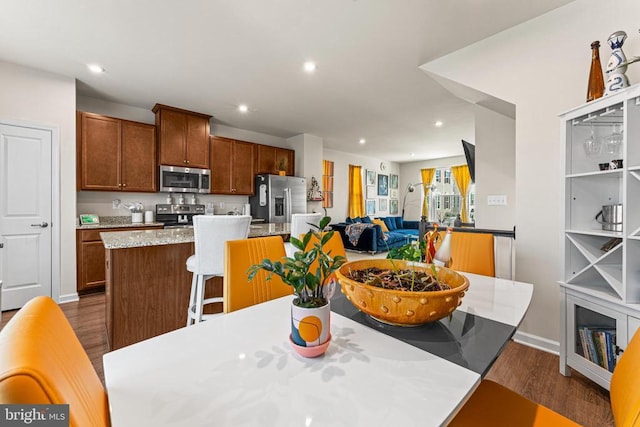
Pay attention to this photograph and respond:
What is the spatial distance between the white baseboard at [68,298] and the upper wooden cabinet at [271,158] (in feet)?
10.3

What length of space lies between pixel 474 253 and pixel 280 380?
1598 millimetres

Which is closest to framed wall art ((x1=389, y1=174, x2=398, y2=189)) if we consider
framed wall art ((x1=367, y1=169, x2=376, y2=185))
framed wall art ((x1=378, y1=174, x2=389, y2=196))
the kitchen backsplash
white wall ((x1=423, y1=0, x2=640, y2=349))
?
framed wall art ((x1=378, y1=174, x2=389, y2=196))

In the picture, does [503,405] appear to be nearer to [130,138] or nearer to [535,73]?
[535,73]

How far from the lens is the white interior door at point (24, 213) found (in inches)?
116

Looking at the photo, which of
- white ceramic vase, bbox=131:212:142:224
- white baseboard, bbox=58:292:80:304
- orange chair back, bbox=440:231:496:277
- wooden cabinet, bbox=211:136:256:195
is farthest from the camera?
wooden cabinet, bbox=211:136:256:195

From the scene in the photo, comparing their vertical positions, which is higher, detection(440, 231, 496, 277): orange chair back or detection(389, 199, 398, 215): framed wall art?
detection(389, 199, 398, 215): framed wall art

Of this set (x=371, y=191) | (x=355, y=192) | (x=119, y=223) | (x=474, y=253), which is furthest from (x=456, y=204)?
(x=119, y=223)

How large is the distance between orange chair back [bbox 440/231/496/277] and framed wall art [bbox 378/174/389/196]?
677cm

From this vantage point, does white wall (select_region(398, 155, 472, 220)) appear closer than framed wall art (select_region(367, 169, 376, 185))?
No

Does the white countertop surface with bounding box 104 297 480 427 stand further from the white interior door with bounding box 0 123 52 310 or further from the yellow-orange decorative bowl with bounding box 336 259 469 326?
the white interior door with bounding box 0 123 52 310

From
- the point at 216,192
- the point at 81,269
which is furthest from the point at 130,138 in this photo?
the point at 81,269

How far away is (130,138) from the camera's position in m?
3.83

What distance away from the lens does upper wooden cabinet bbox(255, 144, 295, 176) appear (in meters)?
5.23

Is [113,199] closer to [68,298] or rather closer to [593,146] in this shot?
[68,298]
